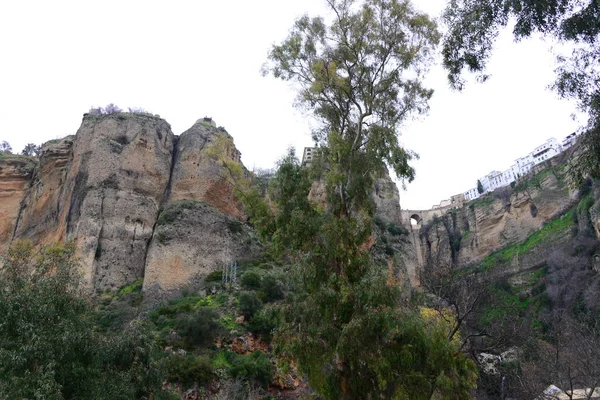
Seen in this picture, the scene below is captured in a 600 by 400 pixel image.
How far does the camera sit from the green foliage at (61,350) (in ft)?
30.8

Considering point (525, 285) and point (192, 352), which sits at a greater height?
point (525, 285)

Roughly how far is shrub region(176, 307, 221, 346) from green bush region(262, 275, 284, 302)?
4.28 m

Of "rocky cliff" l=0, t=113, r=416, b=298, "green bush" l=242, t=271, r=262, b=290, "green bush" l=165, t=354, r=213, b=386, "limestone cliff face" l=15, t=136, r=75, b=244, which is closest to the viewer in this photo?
"green bush" l=165, t=354, r=213, b=386

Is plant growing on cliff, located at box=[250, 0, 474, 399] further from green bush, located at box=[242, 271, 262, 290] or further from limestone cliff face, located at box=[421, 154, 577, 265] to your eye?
limestone cliff face, located at box=[421, 154, 577, 265]

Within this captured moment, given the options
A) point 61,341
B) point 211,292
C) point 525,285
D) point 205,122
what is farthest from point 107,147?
point 525,285

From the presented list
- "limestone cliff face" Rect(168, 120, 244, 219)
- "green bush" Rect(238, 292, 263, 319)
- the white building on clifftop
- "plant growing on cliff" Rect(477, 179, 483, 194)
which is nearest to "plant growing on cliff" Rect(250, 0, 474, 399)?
"green bush" Rect(238, 292, 263, 319)

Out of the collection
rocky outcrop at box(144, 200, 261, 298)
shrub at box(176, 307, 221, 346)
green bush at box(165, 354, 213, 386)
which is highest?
rocky outcrop at box(144, 200, 261, 298)

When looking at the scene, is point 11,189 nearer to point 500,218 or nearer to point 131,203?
point 131,203

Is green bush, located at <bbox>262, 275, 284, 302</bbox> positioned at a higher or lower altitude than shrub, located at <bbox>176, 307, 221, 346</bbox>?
higher

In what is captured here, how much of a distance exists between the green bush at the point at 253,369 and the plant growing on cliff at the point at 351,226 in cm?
820

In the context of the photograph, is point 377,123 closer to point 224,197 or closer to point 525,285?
point 224,197

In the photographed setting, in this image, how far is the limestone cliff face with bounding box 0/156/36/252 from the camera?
36.6 m

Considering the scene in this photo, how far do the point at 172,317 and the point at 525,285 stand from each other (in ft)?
105

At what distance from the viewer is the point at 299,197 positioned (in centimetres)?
1099
